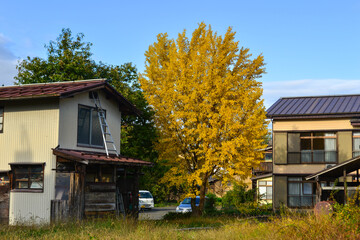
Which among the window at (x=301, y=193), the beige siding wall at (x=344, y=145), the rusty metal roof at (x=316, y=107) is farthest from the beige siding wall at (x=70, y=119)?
the beige siding wall at (x=344, y=145)

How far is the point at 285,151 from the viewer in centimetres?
3906

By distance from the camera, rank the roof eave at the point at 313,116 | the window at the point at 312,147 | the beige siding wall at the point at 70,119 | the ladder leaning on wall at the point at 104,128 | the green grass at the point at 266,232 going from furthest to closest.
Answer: the window at the point at 312,147, the roof eave at the point at 313,116, the ladder leaning on wall at the point at 104,128, the beige siding wall at the point at 70,119, the green grass at the point at 266,232

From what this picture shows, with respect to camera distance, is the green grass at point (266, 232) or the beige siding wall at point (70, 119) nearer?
the green grass at point (266, 232)

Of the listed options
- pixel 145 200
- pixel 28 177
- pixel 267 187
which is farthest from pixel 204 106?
pixel 267 187

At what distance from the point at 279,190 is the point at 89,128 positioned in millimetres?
18854

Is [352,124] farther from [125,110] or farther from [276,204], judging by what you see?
[125,110]

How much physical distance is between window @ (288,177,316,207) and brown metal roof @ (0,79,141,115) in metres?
16.3

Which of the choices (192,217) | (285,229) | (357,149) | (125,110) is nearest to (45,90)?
(125,110)

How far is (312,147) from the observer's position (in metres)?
38.8

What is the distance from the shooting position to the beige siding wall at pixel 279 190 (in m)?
38.7

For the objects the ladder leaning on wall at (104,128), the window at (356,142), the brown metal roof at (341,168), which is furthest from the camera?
the window at (356,142)

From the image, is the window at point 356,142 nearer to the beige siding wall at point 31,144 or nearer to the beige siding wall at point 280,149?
the beige siding wall at point 280,149

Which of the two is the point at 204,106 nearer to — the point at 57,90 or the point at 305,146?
the point at 57,90

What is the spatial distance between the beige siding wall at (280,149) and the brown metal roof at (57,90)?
48.6ft
